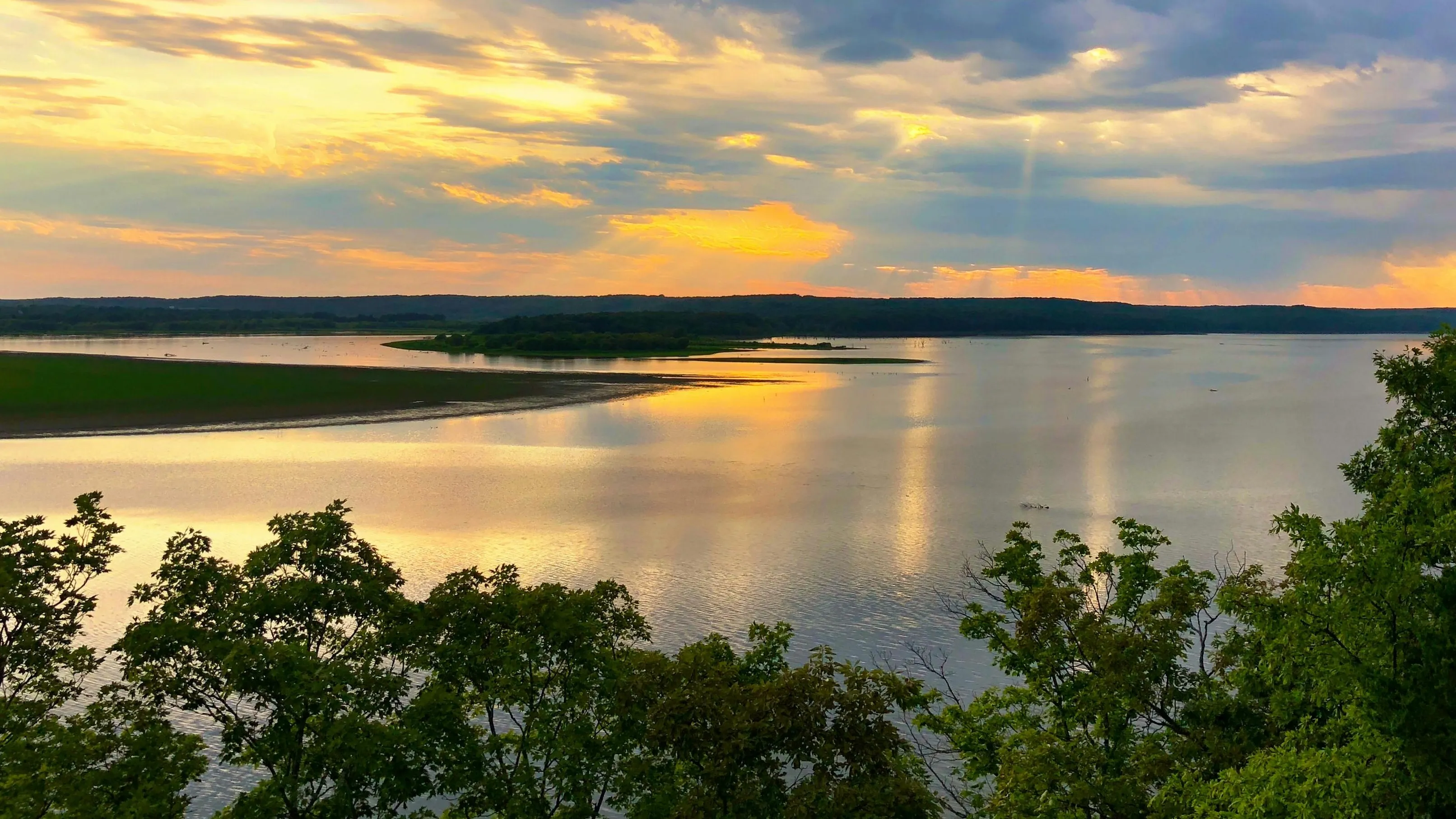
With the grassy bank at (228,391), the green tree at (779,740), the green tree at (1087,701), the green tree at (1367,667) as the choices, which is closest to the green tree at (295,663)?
the green tree at (779,740)

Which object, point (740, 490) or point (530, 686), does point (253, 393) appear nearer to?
point (740, 490)

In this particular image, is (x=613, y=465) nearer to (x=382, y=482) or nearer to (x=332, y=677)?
(x=382, y=482)

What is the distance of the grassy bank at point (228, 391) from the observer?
9069cm

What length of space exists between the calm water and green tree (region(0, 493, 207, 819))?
17316mm

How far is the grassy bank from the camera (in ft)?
298

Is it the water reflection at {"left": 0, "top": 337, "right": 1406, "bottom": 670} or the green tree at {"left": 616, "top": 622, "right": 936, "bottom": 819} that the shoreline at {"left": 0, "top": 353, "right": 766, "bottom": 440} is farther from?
the green tree at {"left": 616, "top": 622, "right": 936, "bottom": 819}

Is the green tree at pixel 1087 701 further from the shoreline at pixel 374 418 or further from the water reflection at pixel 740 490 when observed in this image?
the shoreline at pixel 374 418

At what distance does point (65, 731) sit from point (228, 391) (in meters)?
106

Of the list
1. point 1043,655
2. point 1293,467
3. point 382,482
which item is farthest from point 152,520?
point 1293,467

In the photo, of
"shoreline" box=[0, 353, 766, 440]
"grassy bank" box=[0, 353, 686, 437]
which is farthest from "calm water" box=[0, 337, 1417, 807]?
"grassy bank" box=[0, 353, 686, 437]

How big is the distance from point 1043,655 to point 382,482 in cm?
5218

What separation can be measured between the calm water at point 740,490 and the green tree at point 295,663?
52.9 ft

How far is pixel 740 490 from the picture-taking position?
206ft

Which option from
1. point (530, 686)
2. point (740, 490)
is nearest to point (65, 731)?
point (530, 686)
